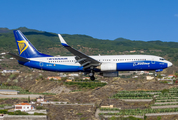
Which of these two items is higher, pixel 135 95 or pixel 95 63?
pixel 95 63

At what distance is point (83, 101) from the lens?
75.8 metres

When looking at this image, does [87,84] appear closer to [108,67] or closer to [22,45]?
[22,45]

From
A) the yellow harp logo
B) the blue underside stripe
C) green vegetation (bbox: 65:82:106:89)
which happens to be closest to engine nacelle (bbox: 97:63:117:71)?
the blue underside stripe

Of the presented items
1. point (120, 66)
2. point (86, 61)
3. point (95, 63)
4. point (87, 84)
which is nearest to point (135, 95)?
point (120, 66)

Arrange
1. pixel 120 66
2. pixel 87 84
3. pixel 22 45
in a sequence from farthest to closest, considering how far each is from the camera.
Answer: pixel 87 84
pixel 22 45
pixel 120 66

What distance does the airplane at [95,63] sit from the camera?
51.0m

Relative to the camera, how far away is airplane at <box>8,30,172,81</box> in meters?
51.0

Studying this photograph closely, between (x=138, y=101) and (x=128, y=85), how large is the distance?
19716 mm

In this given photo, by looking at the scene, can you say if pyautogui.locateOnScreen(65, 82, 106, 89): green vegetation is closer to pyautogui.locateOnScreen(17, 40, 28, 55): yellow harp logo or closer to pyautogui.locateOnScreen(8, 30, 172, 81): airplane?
pyautogui.locateOnScreen(17, 40, 28, 55): yellow harp logo

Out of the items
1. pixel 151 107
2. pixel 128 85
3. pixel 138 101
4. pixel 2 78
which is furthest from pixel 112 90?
pixel 2 78

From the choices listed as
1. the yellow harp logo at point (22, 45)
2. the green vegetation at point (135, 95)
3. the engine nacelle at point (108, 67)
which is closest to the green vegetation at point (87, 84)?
the green vegetation at point (135, 95)

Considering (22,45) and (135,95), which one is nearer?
(22,45)

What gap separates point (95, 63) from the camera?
51.2m

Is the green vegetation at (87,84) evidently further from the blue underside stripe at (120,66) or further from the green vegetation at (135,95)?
the blue underside stripe at (120,66)
